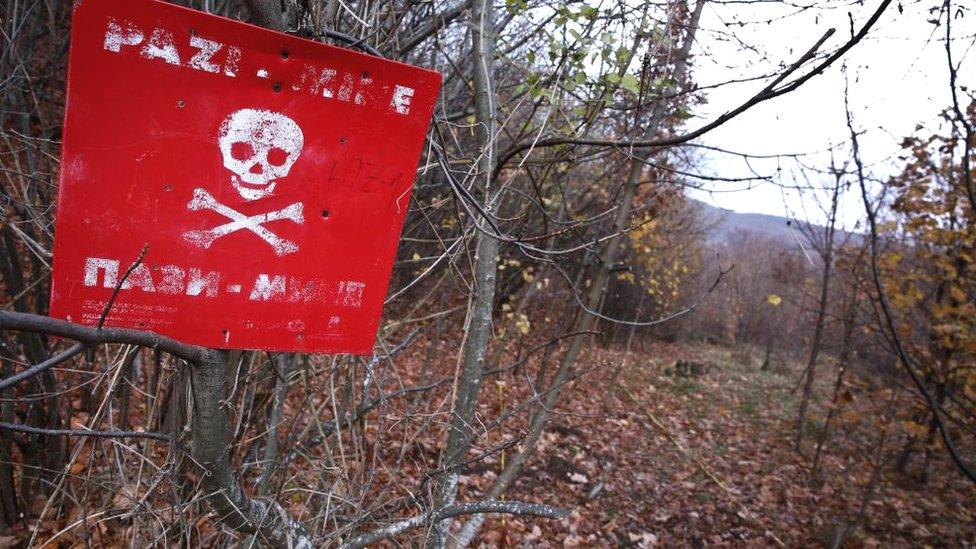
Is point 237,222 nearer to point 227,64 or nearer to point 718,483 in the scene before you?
point 227,64

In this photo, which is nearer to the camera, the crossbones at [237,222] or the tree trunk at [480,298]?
the crossbones at [237,222]

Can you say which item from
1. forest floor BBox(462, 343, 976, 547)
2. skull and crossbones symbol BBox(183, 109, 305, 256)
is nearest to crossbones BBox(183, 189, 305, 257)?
skull and crossbones symbol BBox(183, 109, 305, 256)

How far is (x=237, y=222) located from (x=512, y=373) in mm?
7832

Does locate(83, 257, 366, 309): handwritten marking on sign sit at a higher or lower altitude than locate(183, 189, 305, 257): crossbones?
lower

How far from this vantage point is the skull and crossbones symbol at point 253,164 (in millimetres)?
1105

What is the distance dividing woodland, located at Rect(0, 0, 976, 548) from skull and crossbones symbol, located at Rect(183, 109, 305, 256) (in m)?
0.26

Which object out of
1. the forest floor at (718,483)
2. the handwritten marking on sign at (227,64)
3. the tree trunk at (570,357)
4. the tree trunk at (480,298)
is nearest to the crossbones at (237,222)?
the handwritten marking on sign at (227,64)

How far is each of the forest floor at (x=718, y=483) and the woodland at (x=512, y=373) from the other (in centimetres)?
5

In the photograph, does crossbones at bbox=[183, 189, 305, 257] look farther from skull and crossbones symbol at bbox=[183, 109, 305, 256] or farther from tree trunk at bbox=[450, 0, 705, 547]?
tree trunk at bbox=[450, 0, 705, 547]

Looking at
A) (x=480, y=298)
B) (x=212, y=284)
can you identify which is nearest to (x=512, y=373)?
(x=480, y=298)

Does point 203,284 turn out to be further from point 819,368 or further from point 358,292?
point 819,368

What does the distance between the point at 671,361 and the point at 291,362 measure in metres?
13.5

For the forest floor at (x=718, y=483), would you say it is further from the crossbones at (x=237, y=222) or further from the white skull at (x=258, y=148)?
the white skull at (x=258, y=148)

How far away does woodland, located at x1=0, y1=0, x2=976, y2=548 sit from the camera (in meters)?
1.74
